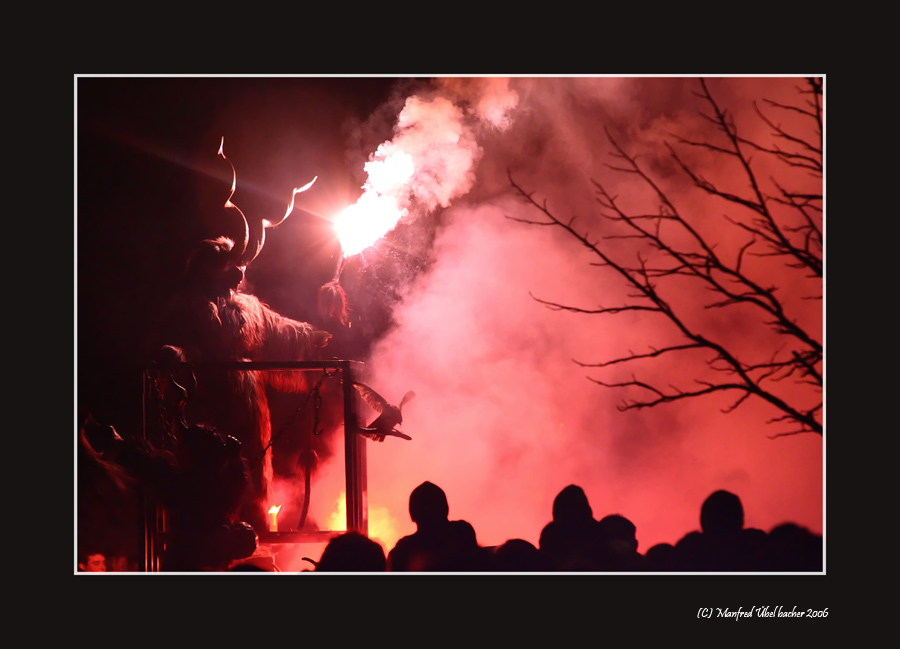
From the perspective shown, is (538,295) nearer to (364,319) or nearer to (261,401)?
(364,319)

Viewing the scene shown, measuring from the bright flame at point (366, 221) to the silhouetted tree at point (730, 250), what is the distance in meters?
0.71

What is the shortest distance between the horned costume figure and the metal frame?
91mm

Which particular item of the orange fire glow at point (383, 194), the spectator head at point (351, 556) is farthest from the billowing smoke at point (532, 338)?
the spectator head at point (351, 556)

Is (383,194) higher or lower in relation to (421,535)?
higher

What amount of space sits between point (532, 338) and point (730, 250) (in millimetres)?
1047

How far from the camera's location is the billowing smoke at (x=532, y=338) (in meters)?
3.29

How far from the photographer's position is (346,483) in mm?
3221

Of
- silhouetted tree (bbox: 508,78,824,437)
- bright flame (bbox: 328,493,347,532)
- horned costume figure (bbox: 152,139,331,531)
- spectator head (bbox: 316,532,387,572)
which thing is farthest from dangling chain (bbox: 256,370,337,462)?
silhouetted tree (bbox: 508,78,824,437)

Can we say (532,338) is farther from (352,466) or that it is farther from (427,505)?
(352,466)

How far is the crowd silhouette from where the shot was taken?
3209 millimetres

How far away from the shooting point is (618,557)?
127 inches

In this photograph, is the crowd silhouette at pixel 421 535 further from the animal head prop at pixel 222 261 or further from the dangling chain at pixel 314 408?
the animal head prop at pixel 222 261

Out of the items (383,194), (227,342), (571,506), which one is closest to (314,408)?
(227,342)

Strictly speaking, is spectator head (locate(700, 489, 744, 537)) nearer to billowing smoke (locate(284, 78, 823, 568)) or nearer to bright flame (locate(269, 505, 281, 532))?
billowing smoke (locate(284, 78, 823, 568))
